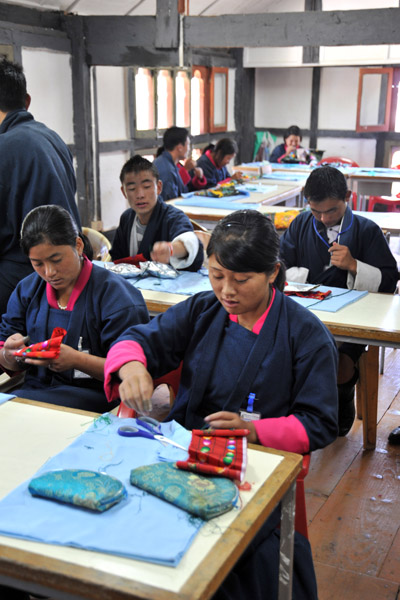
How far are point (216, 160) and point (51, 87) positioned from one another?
1761mm

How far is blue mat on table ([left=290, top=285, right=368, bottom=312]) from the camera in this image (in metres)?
2.70

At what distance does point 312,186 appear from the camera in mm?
2916

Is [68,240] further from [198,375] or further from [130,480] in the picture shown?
[130,480]

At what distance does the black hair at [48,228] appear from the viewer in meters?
2.04

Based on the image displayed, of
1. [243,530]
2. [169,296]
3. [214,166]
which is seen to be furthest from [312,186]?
[214,166]

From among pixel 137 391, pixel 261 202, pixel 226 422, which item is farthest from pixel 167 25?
pixel 226 422

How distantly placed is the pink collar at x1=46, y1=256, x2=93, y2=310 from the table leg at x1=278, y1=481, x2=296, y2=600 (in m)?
1.06

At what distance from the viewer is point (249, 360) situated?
5.53 ft

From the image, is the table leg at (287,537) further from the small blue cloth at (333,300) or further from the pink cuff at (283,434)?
the small blue cloth at (333,300)

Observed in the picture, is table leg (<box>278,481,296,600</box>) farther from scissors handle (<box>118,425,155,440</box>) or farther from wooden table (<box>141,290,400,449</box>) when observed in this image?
wooden table (<box>141,290,400,449</box>)

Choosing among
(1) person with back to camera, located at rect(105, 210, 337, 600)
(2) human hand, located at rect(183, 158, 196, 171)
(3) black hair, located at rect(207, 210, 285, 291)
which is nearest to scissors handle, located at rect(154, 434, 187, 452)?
(1) person with back to camera, located at rect(105, 210, 337, 600)

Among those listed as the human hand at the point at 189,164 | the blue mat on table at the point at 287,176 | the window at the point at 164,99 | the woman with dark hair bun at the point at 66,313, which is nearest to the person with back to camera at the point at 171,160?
the human hand at the point at 189,164

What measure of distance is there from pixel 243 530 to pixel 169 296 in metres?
1.83

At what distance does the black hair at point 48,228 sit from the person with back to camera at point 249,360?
1.41 ft
